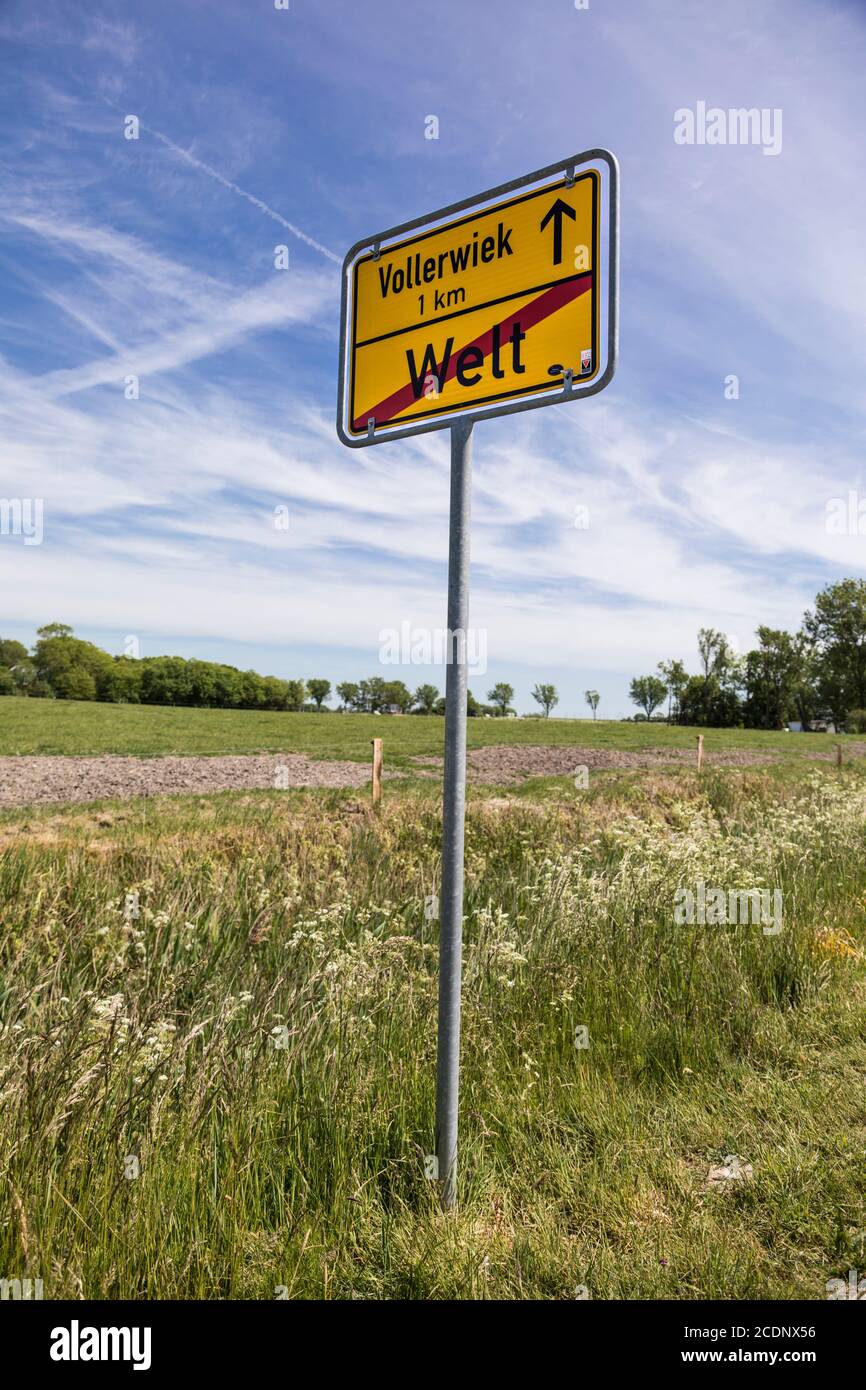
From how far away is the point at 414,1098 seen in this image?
308 cm

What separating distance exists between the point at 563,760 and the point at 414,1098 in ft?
77.6

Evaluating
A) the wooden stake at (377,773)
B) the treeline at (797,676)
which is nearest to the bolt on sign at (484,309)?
the wooden stake at (377,773)

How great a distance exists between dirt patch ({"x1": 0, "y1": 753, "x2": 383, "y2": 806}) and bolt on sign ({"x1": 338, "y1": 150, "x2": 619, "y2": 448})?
43.5 ft

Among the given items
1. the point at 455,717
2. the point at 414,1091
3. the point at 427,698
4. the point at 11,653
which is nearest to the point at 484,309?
the point at 455,717

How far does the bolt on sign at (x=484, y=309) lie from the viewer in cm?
237

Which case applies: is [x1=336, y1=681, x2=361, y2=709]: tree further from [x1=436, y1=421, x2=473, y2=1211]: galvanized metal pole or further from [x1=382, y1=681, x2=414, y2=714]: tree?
[x1=436, y1=421, x2=473, y2=1211]: galvanized metal pole

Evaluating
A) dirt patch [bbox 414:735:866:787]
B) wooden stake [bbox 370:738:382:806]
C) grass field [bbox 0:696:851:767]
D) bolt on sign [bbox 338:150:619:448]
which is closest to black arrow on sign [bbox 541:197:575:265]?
bolt on sign [bbox 338:150:619:448]

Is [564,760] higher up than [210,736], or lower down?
lower down

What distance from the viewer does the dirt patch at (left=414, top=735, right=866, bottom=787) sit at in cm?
2150

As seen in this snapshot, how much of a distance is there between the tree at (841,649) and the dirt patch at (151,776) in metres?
87.0

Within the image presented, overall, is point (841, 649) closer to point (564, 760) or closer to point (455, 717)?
point (564, 760)

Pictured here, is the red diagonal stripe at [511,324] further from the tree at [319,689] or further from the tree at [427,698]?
the tree at [319,689]

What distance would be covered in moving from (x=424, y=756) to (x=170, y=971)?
907 inches

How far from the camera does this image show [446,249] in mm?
2695
